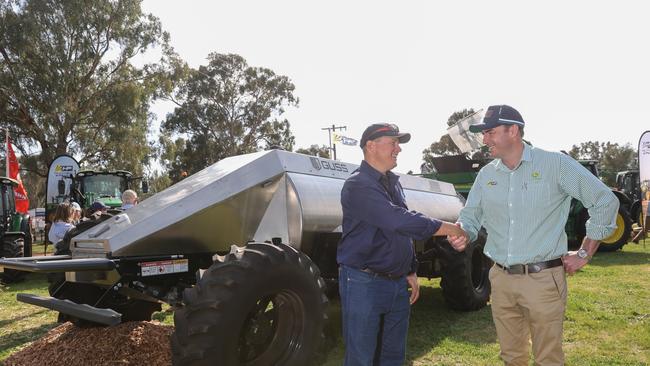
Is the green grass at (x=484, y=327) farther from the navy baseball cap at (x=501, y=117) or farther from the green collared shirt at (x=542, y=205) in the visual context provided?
the navy baseball cap at (x=501, y=117)

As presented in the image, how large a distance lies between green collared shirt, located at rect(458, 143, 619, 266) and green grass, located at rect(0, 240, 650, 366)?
207 cm

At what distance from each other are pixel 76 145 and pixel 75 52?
211 inches

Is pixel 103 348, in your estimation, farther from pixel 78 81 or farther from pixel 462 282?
pixel 78 81

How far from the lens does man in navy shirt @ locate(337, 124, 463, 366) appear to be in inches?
119

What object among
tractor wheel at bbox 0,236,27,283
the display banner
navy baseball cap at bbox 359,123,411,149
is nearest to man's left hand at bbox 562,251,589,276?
navy baseball cap at bbox 359,123,411,149

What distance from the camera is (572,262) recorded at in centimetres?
305

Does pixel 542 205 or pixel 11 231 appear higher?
pixel 11 231

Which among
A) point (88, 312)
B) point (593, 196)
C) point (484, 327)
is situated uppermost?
point (593, 196)

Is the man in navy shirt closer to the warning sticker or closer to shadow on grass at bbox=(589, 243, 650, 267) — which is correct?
the warning sticker

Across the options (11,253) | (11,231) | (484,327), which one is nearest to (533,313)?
(484,327)

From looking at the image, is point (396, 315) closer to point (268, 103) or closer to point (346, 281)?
point (346, 281)

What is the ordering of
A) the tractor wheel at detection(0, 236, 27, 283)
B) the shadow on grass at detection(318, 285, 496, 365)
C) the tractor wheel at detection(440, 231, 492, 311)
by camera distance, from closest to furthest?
the shadow on grass at detection(318, 285, 496, 365) → the tractor wheel at detection(440, 231, 492, 311) → the tractor wheel at detection(0, 236, 27, 283)

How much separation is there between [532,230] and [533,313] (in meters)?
0.49

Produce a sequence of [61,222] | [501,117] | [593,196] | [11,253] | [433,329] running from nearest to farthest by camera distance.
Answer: [593,196], [501,117], [433,329], [61,222], [11,253]
